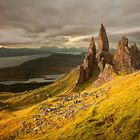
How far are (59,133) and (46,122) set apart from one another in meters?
19.6

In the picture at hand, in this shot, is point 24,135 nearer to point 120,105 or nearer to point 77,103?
point 77,103

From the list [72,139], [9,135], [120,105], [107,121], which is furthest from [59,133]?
[9,135]

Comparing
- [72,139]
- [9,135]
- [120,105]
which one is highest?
[120,105]

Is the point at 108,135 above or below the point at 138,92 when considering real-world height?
below

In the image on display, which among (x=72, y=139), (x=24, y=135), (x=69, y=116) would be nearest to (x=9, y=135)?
(x=24, y=135)

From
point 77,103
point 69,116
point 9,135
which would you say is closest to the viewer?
point 69,116

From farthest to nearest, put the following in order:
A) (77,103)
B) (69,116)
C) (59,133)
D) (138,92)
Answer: (77,103) → (69,116) → (138,92) → (59,133)

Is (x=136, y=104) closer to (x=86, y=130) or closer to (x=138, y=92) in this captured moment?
(x=138, y=92)

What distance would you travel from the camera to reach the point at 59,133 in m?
95.4

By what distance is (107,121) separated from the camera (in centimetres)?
9144

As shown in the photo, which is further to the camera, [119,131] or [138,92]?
[138,92]

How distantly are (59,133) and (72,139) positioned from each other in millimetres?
9659

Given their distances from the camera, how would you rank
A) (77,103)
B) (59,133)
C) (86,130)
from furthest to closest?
(77,103)
(59,133)
(86,130)

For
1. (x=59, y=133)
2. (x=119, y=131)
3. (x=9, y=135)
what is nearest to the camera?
(x=119, y=131)
